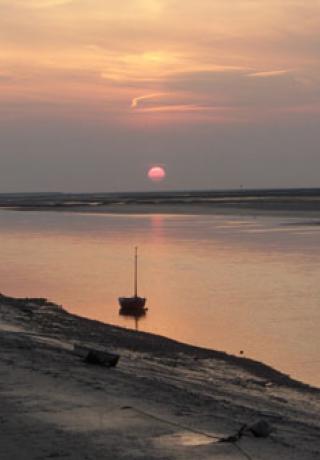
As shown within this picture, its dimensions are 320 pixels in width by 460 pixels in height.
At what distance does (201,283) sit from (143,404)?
82.8 ft

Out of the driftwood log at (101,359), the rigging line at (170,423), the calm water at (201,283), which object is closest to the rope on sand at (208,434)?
the rigging line at (170,423)

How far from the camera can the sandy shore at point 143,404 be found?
33.4ft

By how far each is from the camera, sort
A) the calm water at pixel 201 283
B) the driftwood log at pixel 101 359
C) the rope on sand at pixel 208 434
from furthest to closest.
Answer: the calm water at pixel 201 283
the driftwood log at pixel 101 359
the rope on sand at pixel 208 434

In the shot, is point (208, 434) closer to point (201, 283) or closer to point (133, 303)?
point (133, 303)

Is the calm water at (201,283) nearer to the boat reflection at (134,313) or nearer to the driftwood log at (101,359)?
the boat reflection at (134,313)

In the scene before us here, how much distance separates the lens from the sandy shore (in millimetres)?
10172

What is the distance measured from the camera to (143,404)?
12.8 m

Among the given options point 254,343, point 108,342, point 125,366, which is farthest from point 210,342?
point 125,366

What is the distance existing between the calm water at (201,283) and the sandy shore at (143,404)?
2571 millimetres

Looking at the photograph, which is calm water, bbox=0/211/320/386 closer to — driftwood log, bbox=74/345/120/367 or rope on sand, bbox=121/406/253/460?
driftwood log, bbox=74/345/120/367

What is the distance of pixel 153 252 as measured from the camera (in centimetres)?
5634

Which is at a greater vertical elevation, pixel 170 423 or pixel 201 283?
pixel 201 283

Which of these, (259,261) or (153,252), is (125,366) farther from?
(153,252)

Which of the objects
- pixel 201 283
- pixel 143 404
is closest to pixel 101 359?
pixel 143 404
